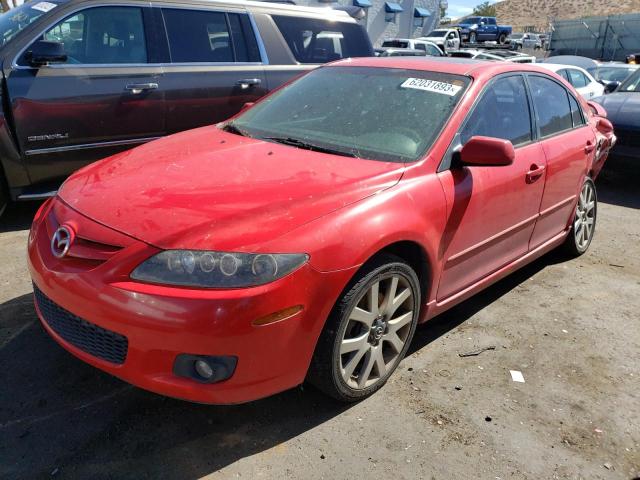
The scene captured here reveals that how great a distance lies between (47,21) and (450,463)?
14.4ft

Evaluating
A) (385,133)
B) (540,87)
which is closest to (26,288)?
(385,133)

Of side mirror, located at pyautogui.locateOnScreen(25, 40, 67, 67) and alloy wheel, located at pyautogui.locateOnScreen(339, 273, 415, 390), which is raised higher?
side mirror, located at pyautogui.locateOnScreen(25, 40, 67, 67)

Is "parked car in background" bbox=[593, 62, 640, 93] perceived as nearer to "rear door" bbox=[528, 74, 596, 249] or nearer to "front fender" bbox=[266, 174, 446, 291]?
"rear door" bbox=[528, 74, 596, 249]

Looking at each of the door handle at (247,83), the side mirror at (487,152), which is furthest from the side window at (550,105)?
the door handle at (247,83)

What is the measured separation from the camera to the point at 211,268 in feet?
7.02

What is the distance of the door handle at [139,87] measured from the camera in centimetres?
482

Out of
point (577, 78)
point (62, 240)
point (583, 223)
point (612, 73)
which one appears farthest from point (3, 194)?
point (612, 73)

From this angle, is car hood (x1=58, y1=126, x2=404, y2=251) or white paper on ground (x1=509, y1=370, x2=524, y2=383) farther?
white paper on ground (x1=509, y1=370, x2=524, y2=383)

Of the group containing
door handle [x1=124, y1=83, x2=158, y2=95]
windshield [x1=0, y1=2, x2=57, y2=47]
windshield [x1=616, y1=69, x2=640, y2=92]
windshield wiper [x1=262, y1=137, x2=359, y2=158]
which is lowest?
windshield [x1=616, y1=69, x2=640, y2=92]

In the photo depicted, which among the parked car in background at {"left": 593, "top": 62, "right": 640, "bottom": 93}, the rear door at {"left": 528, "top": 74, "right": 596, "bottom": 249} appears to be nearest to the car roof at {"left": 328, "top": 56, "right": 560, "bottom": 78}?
the rear door at {"left": 528, "top": 74, "right": 596, "bottom": 249}

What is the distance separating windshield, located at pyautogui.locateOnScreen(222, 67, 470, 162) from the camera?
2.99m

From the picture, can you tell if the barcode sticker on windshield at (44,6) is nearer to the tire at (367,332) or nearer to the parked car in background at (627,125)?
the tire at (367,332)

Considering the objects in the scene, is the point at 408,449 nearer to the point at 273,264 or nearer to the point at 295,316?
the point at 295,316

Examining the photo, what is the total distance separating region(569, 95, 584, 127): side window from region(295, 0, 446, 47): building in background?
30.1 meters
